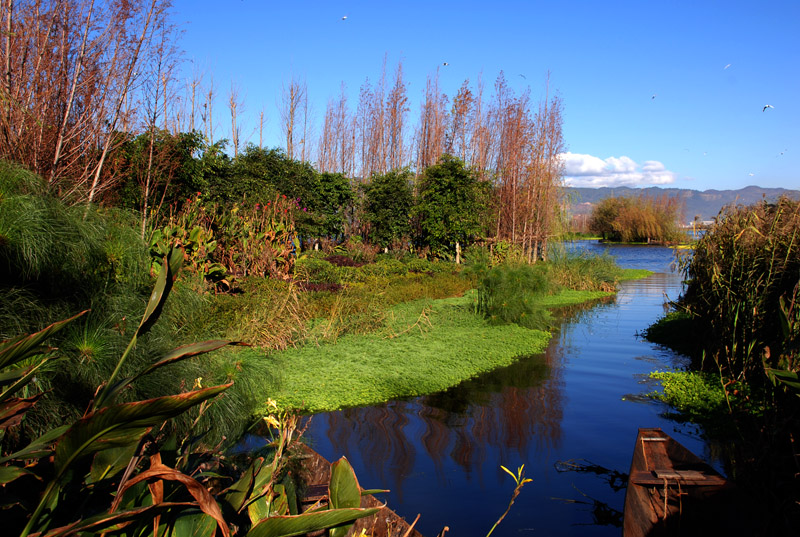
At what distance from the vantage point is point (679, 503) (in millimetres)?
3340

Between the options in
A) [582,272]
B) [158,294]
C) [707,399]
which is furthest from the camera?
[582,272]

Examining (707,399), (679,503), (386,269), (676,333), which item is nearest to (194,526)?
(679,503)

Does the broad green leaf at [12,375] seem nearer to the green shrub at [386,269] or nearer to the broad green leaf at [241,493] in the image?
the broad green leaf at [241,493]

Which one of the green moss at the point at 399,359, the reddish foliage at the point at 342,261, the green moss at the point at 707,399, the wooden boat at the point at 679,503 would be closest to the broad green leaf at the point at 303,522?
the wooden boat at the point at 679,503

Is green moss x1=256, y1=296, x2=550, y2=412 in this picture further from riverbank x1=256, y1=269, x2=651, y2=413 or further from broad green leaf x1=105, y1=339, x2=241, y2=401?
broad green leaf x1=105, y1=339, x2=241, y2=401

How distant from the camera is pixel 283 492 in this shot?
169 centimetres

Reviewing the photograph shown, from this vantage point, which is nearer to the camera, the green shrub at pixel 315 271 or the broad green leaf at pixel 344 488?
the broad green leaf at pixel 344 488

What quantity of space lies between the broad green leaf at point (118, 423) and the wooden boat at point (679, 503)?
3.02m

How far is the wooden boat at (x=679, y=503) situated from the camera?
10.9 ft

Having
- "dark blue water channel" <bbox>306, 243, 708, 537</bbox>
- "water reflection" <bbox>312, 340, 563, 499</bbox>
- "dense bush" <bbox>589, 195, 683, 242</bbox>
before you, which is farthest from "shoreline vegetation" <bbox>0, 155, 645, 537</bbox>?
"dense bush" <bbox>589, 195, 683, 242</bbox>

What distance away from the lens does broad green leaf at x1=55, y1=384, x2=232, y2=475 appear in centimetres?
102

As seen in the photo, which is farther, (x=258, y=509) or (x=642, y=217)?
(x=642, y=217)

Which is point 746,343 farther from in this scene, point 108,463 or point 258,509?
point 108,463

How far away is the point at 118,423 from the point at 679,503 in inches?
132
